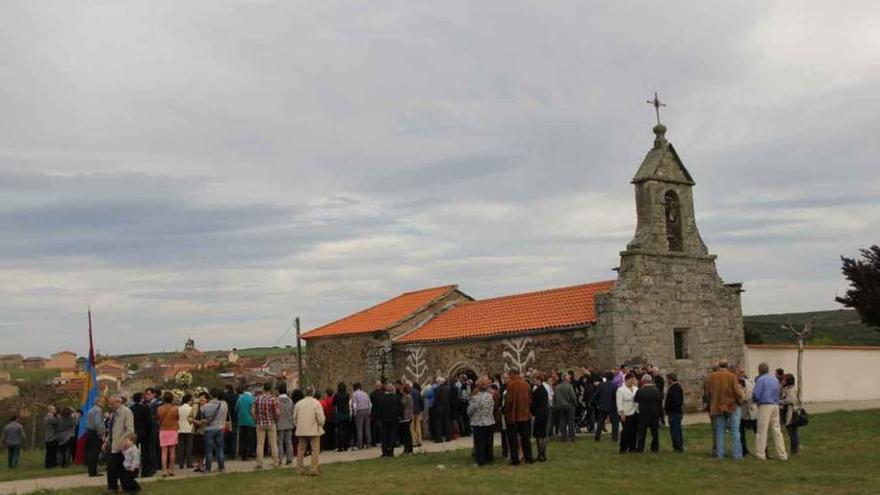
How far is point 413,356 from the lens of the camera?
28.6 m

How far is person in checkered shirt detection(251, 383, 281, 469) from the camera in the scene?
15453 mm

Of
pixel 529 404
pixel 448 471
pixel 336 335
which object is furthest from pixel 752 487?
pixel 336 335

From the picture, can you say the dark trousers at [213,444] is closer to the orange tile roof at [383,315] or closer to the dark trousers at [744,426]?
the dark trousers at [744,426]

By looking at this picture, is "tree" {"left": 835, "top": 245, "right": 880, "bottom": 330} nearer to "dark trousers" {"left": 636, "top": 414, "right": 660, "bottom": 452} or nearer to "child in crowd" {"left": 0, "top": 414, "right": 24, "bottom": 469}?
"dark trousers" {"left": 636, "top": 414, "right": 660, "bottom": 452}

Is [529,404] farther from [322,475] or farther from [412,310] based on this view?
[412,310]

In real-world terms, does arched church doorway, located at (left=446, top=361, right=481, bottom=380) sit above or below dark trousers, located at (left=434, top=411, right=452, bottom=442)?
above

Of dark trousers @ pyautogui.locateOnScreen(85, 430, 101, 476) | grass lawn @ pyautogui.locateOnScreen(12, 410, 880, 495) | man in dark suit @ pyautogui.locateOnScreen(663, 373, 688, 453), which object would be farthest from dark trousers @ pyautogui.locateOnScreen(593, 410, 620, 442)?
dark trousers @ pyautogui.locateOnScreen(85, 430, 101, 476)

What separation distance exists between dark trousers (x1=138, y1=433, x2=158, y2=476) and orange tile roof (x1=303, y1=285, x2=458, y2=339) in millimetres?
14626

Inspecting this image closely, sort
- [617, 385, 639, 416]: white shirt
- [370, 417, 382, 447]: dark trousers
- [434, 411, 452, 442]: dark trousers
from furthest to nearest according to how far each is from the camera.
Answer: [370, 417, 382, 447]: dark trousers < [434, 411, 452, 442]: dark trousers < [617, 385, 639, 416]: white shirt

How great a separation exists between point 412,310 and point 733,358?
10997 millimetres


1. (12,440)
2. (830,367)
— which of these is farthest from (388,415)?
(830,367)

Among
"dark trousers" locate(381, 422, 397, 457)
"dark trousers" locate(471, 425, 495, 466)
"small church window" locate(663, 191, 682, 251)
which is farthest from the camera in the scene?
"small church window" locate(663, 191, 682, 251)

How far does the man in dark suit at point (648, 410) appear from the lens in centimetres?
1499

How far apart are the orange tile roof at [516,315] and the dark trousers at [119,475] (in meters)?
13.2
